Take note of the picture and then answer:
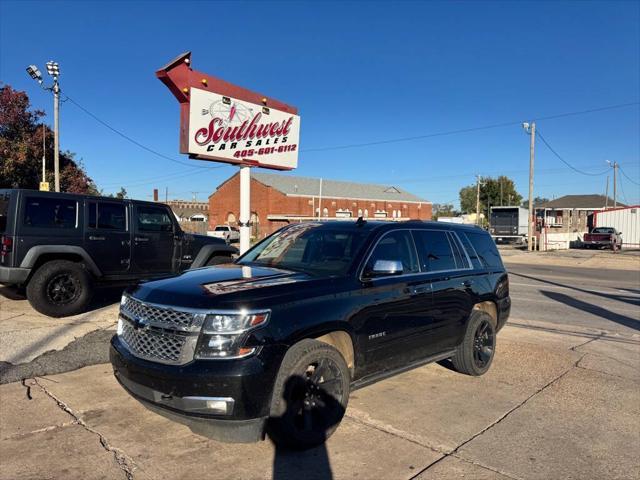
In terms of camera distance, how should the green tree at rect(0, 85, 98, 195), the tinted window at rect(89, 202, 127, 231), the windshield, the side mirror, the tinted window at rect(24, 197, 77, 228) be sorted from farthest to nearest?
1. the green tree at rect(0, 85, 98, 195)
2. the tinted window at rect(89, 202, 127, 231)
3. the tinted window at rect(24, 197, 77, 228)
4. the windshield
5. the side mirror

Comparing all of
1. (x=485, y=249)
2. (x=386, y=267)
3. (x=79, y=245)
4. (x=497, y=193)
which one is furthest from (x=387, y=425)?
(x=497, y=193)

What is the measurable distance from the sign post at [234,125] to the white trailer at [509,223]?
37175 millimetres

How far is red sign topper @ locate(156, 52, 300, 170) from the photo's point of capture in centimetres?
946

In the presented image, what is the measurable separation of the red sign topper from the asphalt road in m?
6.34

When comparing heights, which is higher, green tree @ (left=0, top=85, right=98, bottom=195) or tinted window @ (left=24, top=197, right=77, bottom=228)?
green tree @ (left=0, top=85, right=98, bottom=195)

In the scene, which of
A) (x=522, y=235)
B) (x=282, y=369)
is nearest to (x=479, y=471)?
(x=282, y=369)

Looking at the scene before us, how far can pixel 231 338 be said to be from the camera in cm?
333

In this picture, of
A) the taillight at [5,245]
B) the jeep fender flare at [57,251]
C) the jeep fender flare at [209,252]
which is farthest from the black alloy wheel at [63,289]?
the jeep fender flare at [209,252]

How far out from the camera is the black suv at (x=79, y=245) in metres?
7.66

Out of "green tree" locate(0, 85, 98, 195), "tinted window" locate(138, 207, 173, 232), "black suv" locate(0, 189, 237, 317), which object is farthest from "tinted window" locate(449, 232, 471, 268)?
"green tree" locate(0, 85, 98, 195)

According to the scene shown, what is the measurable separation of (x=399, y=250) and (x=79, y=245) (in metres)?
5.89

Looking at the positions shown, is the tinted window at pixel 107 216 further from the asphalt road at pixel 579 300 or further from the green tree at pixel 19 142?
the green tree at pixel 19 142

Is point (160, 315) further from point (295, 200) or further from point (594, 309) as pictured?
point (295, 200)

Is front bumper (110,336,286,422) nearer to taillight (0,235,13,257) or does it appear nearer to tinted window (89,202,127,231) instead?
taillight (0,235,13,257)
